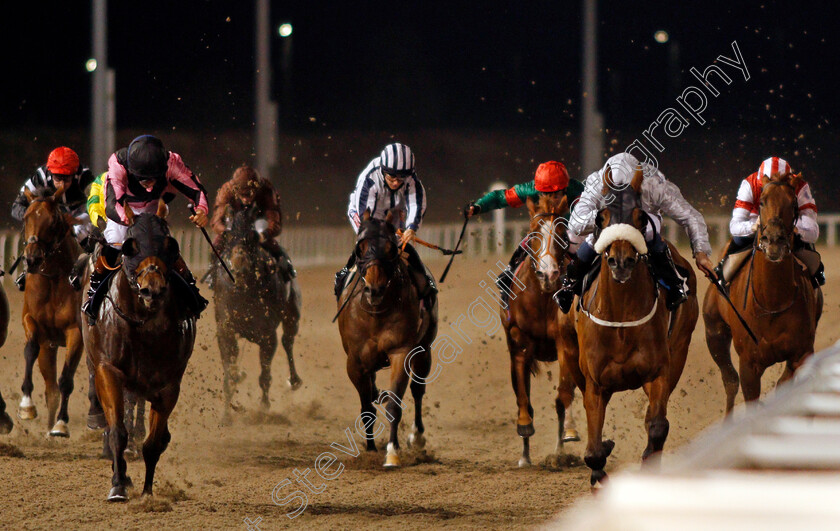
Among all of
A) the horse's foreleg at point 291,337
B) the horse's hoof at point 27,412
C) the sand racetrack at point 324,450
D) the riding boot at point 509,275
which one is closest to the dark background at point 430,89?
the sand racetrack at point 324,450

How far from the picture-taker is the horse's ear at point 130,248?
612 centimetres

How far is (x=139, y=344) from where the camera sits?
643cm


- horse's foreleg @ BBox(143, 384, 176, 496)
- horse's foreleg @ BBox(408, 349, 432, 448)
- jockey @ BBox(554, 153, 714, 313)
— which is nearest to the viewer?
jockey @ BBox(554, 153, 714, 313)

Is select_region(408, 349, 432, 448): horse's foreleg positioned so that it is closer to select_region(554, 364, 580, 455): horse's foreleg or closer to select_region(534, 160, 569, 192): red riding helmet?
select_region(554, 364, 580, 455): horse's foreleg

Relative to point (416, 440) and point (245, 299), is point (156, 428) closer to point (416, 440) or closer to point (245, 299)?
point (416, 440)

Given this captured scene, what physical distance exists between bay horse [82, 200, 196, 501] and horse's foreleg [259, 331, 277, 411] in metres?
3.54

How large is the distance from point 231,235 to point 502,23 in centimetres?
2673

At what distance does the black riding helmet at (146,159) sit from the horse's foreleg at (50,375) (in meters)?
2.83

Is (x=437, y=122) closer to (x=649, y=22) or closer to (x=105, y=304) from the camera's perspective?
(x=649, y=22)

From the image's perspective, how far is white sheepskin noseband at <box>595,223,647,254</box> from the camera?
5.80 meters

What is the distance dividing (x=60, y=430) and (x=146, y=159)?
3006mm

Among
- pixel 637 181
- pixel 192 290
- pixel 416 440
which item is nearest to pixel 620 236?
pixel 637 181

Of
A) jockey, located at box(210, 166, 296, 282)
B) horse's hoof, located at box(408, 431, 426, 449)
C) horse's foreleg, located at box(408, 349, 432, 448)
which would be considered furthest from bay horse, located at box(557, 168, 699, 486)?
jockey, located at box(210, 166, 296, 282)

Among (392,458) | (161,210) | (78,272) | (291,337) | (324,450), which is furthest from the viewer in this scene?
(291,337)
